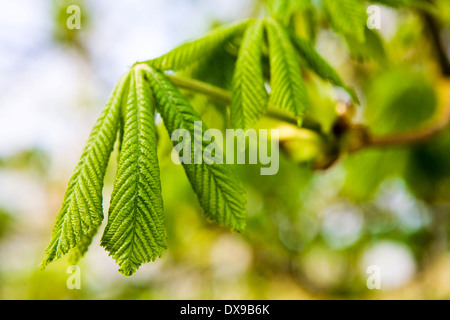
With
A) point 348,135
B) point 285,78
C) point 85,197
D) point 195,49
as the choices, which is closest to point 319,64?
point 285,78

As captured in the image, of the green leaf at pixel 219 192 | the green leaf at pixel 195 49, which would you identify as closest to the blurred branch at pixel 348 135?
the green leaf at pixel 195 49

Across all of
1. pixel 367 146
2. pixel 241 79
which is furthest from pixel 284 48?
pixel 367 146

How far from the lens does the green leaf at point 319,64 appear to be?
35.4 inches

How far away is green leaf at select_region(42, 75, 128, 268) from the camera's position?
69cm

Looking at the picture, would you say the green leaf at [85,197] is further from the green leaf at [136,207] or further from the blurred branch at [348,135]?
the blurred branch at [348,135]

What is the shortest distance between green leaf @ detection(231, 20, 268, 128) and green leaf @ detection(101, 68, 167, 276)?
192mm

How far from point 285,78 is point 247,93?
0.31 ft

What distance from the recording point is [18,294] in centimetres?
362

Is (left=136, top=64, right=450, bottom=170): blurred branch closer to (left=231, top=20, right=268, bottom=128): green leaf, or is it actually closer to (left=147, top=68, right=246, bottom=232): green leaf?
(left=231, top=20, right=268, bottom=128): green leaf

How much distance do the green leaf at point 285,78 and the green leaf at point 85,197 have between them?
361 millimetres

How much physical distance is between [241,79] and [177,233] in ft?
7.25

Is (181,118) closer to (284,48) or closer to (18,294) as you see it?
(284,48)

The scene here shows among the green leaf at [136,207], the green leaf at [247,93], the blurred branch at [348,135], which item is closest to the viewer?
the green leaf at [136,207]

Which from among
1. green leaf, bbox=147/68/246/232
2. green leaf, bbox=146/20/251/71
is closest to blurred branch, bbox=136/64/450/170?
green leaf, bbox=146/20/251/71
